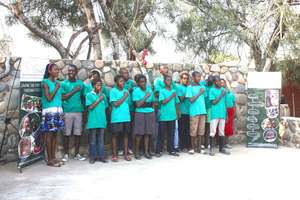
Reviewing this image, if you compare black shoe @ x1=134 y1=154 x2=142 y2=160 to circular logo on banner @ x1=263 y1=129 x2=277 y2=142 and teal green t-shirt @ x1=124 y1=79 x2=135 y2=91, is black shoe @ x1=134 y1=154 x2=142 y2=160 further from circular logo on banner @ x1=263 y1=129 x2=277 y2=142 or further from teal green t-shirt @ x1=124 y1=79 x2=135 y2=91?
circular logo on banner @ x1=263 y1=129 x2=277 y2=142

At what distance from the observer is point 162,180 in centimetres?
546

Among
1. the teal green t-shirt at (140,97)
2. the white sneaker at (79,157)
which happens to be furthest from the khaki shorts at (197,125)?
the white sneaker at (79,157)

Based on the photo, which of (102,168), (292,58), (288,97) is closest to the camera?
(102,168)

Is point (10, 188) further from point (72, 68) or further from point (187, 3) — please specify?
point (187, 3)

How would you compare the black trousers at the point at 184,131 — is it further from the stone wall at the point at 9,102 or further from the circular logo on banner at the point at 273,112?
the stone wall at the point at 9,102

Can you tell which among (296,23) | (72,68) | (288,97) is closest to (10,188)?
(72,68)

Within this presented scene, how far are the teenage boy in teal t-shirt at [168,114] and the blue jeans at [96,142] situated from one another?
3.59 ft

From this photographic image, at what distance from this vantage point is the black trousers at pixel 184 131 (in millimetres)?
7590

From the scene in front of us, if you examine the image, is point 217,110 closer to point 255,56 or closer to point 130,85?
point 130,85

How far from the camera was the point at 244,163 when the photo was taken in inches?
263

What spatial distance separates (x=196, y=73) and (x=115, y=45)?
3365 mm

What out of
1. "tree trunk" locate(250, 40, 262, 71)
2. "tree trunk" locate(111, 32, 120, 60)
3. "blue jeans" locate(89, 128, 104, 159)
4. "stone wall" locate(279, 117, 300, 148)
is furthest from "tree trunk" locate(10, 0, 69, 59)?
"stone wall" locate(279, 117, 300, 148)

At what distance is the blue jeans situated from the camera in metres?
6.62

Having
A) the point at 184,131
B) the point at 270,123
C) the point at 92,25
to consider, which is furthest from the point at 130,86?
the point at 92,25
